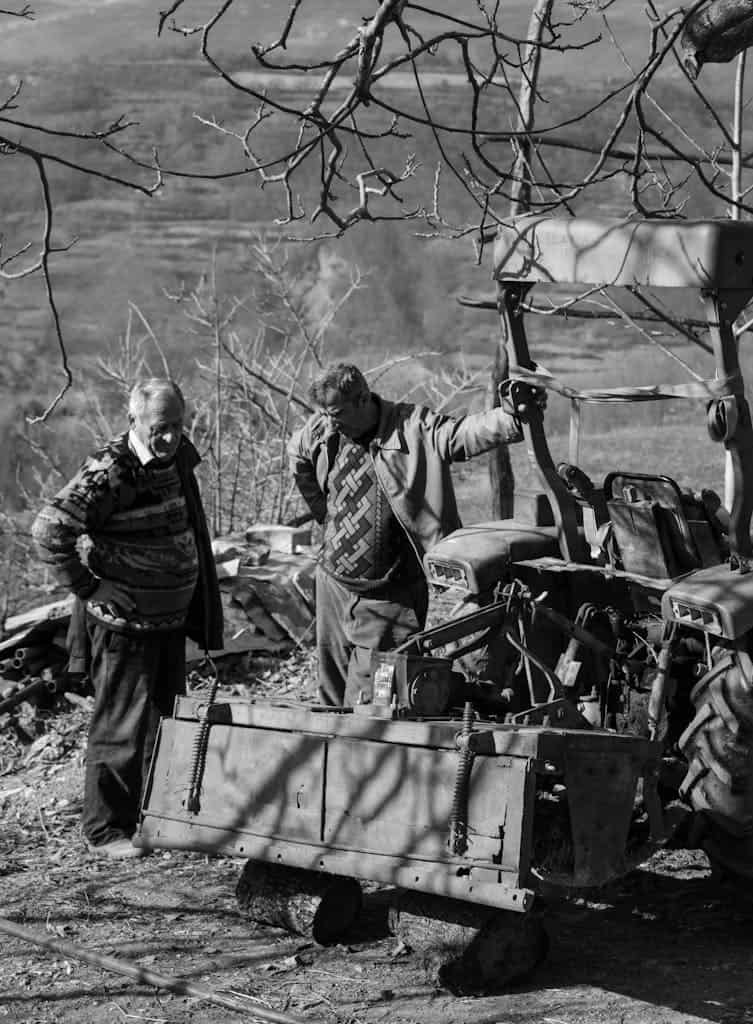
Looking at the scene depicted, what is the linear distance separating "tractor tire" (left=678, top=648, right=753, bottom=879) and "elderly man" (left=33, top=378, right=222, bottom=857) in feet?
7.51

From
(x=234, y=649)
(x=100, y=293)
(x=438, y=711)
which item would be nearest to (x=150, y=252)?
(x=100, y=293)

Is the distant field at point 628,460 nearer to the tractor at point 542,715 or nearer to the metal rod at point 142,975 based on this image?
the tractor at point 542,715

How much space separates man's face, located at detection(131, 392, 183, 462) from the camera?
596cm

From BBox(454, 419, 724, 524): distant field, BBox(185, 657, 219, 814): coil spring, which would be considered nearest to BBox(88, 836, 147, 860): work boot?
BBox(185, 657, 219, 814): coil spring

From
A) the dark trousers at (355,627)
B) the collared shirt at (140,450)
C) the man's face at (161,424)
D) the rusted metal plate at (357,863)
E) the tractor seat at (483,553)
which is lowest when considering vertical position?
the rusted metal plate at (357,863)

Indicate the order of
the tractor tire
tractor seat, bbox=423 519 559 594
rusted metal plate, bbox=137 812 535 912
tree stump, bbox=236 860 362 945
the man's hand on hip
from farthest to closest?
the man's hand on hip < tractor seat, bbox=423 519 559 594 < tree stump, bbox=236 860 362 945 < the tractor tire < rusted metal plate, bbox=137 812 535 912

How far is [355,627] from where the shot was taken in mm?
6102

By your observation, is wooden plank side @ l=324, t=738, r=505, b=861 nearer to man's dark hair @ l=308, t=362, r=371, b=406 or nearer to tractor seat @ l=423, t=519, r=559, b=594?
tractor seat @ l=423, t=519, r=559, b=594

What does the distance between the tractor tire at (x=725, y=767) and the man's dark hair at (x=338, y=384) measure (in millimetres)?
1838

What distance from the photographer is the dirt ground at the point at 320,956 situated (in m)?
4.43

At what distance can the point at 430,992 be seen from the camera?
14.9ft

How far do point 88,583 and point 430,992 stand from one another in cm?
220

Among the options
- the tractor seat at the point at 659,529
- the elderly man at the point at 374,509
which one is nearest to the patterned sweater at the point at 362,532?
the elderly man at the point at 374,509

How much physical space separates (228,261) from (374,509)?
826 inches
